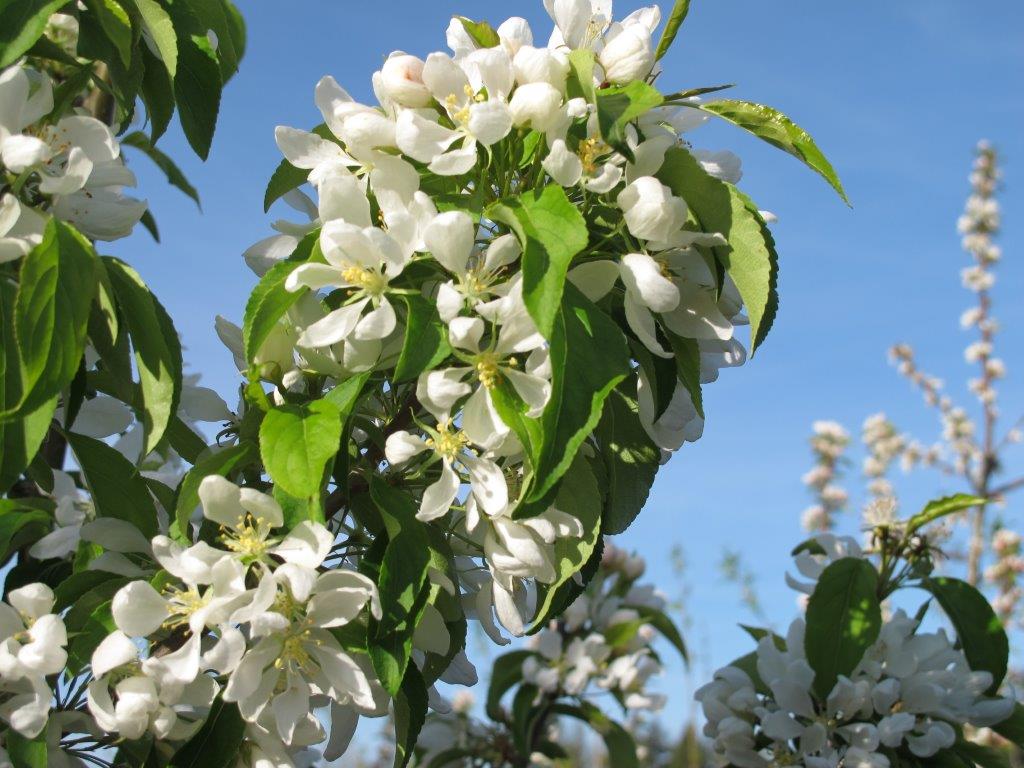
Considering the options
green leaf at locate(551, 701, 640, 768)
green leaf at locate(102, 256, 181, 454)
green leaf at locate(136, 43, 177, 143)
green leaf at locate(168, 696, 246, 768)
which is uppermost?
green leaf at locate(136, 43, 177, 143)

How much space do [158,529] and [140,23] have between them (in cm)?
72

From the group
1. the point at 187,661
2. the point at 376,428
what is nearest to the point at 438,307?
the point at 376,428

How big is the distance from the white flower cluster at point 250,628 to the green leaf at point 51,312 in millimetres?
202

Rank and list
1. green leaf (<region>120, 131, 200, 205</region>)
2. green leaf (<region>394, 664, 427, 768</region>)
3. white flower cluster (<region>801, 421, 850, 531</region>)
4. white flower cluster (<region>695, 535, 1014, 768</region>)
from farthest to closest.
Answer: white flower cluster (<region>801, 421, 850, 531</region>)
green leaf (<region>120, 131, 200, 205</region>)
white flower cluster (<region>695, 535, 1014, 768</region>)
green leaf (<region>394, 664, 427, 768</region>)

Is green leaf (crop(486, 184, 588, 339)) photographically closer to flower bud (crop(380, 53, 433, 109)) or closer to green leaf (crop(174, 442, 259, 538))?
flower bud (crop(380, 53, 433, 109))

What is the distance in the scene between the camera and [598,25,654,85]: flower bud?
4.54ft

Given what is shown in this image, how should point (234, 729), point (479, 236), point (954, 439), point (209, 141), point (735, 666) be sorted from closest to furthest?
point (234, 729)
point (479, 236)
point (209, 141)
point (735, 666)
point (954, 439)

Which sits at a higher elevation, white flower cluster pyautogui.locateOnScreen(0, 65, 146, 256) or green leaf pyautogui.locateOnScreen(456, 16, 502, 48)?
green leaf pyautogui.locateOnScreen(456, 16, 502, 48)

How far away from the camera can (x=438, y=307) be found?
48.2 inches

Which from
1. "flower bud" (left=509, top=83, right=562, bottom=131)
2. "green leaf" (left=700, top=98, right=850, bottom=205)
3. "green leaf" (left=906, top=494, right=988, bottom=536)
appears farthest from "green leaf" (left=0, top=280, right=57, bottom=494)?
"green leaf" (left=906, top=494, right=988, bottom=536)

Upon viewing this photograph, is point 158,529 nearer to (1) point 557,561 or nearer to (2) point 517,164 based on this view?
(1) point 557,561

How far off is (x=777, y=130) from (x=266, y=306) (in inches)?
26.4

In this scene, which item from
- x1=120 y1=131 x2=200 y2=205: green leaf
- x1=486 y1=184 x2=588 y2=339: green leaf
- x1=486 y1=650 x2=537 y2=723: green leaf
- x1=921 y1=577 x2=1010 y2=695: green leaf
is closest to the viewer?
x1=486 y1=184 x2=588 y2=339: green leaf

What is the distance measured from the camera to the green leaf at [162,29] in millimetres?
1424
